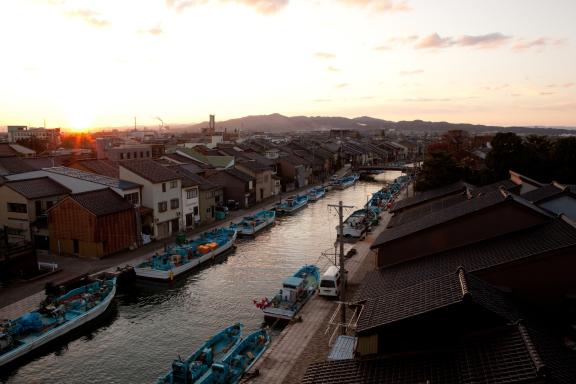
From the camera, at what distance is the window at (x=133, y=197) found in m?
34.9

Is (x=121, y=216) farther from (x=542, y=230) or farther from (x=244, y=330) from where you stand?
(x=542, y=230)

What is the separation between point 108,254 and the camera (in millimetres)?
31547

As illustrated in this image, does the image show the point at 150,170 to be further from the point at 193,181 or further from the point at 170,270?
the point at 170,270

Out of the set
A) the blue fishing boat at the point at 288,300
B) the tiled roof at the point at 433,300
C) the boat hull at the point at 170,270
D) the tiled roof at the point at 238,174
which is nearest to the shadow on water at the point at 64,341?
the boat hull at the point at 170,270

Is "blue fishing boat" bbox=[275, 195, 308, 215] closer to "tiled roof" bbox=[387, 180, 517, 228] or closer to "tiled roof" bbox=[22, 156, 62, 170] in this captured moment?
"tiled roof" bbox=[387, 180, 517, 228]

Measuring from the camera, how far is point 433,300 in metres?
10.8

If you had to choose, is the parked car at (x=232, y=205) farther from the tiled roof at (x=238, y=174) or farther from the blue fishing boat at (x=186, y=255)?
the blue fishing boat at (x=186, y=255)

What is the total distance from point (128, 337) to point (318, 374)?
14.0 m

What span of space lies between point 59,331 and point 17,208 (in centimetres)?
1604

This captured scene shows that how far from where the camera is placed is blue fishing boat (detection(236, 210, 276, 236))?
41.2 m

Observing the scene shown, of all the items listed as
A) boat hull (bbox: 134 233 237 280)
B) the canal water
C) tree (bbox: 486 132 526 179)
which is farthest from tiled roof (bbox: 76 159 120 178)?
tree (bbox: 486 132 526 179)

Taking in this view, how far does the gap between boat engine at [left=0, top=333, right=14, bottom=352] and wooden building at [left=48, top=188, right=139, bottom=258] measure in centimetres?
1195

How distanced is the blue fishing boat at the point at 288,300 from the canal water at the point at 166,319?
2.91ft

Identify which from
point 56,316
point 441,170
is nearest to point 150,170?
point 56,316
